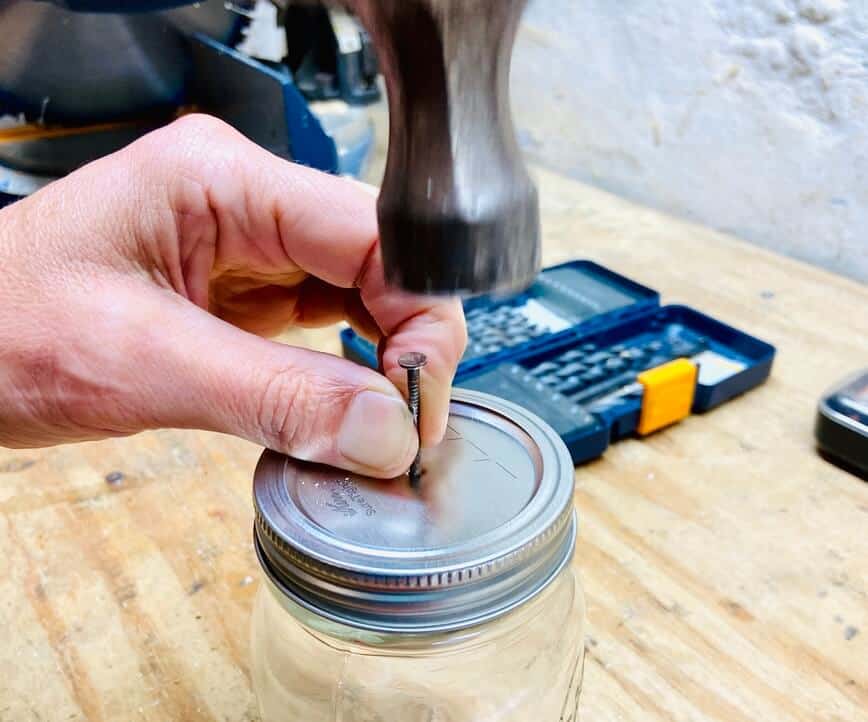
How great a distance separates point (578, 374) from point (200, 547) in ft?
0.97

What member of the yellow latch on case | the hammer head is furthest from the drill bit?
the yellow latch on case

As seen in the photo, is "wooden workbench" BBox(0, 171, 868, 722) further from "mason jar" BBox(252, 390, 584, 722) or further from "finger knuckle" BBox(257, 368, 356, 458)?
"finger knuckle" BBox(257, 368, 356, 458)

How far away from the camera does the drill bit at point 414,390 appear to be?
1.17 ft

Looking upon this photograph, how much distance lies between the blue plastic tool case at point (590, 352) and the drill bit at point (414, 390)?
20cm

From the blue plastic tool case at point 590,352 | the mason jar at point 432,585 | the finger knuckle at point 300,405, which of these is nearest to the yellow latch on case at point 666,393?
the blue plastic tool case at point 590,352

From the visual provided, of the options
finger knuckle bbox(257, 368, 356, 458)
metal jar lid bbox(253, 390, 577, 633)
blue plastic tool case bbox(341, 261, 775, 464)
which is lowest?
blue plastic tool case bbox(341, 261, 775, 464)

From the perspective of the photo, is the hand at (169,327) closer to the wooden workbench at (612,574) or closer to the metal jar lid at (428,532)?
the metal jar lid at (428,532)

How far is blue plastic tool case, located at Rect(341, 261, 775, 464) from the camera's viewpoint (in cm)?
58

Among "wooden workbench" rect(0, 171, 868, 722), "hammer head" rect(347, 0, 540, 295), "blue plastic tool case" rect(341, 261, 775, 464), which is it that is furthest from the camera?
"blue plastic tool case" rect(341, 261, 775, 464)

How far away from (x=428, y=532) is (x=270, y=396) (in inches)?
3.3

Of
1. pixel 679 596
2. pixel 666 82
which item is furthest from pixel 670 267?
pixel 679 596

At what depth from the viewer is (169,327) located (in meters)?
0.34

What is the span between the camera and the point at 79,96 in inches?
27.8

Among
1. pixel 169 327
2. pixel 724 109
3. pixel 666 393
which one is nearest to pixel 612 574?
pixel 666 393
